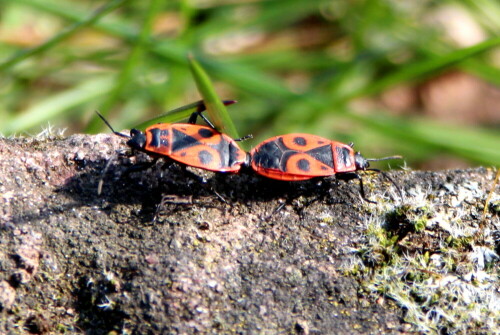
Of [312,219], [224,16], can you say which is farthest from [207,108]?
[224,16]

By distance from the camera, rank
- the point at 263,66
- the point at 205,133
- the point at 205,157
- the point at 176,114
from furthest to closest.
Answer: the point at 263,66 → the point at 176,114 → the point at 205,133 → the point at 205,157

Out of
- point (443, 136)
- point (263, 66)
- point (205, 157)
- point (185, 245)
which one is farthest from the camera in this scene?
point (263, 66)

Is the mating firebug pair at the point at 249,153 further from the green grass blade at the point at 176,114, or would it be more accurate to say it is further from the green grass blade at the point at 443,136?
the green grass blade at the point at 443,136

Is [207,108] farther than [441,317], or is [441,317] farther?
[207,108]

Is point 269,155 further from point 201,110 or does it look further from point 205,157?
point 201,110

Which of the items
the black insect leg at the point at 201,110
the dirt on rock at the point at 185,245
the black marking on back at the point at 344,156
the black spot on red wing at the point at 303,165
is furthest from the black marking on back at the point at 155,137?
the black marking on back at the point at 344,156

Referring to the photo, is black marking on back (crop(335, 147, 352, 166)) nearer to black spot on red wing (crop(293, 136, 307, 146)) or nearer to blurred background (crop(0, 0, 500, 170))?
black spot on red wing (crop(293, 136, 307, 146))

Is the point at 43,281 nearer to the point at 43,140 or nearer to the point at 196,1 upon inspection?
the point at 43,140

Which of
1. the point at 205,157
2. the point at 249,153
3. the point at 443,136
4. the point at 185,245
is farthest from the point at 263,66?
the point at 185,245
